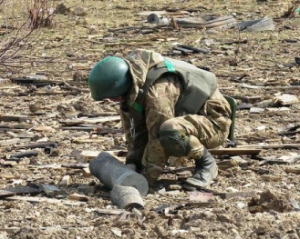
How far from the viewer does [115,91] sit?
7.62 meters

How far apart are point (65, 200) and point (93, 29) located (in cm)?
1137

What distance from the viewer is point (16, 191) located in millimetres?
7977

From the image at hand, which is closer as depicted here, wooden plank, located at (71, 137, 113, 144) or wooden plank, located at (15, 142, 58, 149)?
wooden plank, located at (15, 142, 58, 149)

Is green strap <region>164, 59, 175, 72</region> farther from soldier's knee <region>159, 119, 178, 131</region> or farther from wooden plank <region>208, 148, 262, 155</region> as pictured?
wooden plank <region>208, 148, 262, 155</region>

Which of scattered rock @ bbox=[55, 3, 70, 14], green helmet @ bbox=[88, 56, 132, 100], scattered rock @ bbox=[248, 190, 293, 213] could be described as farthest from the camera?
scattered rock @ bbox=[55, 3, 70, 14]

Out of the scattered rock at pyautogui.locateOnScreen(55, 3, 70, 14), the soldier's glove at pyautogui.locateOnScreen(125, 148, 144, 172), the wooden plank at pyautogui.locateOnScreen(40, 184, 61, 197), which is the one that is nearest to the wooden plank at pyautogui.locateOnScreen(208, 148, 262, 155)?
the soldier's glove at pyautogui.locateOnScreen(125, 148, 144, 172)

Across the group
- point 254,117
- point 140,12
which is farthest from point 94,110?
point 140,12

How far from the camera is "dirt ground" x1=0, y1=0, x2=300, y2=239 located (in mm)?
6918

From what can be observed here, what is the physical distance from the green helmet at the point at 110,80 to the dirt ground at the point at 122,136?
848mm

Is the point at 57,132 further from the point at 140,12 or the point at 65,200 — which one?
the point at 140,12

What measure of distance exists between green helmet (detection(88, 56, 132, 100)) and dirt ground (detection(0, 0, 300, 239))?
0.85m

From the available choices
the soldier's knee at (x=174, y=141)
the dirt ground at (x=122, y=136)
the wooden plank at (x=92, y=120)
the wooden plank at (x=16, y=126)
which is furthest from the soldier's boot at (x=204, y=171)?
the wooden plank at (x=16, y=126)

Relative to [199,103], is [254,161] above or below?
below

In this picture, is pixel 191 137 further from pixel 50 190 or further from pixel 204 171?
pixel 50 190
